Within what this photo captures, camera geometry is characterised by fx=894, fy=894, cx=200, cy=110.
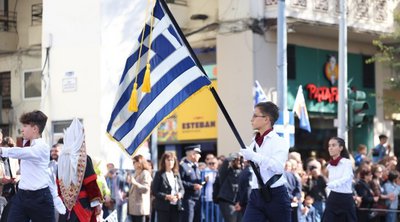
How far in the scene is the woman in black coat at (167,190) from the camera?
634 inches

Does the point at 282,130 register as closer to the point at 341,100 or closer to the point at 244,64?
the point at 341,100

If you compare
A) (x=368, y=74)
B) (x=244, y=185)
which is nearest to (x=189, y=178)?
(x=244, y=185)

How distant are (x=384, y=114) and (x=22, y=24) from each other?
12.1 meters

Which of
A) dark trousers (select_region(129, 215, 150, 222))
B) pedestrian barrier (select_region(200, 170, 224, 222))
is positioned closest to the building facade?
pedestrian barrier (select_region(200, 170, 224, 222))

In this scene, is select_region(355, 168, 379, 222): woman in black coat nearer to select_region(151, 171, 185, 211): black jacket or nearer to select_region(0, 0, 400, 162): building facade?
select_region(151, 171, 185, 211): black jacket

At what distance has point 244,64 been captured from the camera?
25.0 meters

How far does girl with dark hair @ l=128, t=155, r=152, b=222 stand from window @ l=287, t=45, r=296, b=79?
33.2ft

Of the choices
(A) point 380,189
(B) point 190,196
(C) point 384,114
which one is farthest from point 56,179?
(C) point 384,114

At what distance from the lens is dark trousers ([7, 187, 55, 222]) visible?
424 inches

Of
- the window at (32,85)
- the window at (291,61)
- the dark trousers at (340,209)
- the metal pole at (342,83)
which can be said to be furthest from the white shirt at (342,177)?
the window at (32,85)

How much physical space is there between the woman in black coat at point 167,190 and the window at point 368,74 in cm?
1424

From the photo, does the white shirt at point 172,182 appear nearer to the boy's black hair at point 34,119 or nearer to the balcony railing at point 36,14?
the boy's black hair at point 34,119

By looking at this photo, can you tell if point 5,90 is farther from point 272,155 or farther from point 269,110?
point 272,155

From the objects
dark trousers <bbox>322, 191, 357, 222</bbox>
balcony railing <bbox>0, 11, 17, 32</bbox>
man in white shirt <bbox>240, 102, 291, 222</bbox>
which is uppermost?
balcony railing <bbox>0, 11, 17, 32</bbox>
